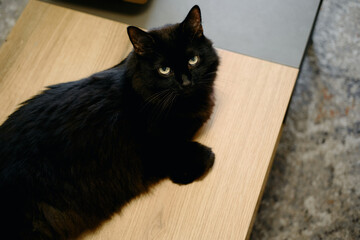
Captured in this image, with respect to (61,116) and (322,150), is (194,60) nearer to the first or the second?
(61,116)

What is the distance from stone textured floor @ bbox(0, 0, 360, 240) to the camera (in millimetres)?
1422

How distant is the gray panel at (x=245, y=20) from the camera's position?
4.33 feet

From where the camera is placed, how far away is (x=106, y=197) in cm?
107

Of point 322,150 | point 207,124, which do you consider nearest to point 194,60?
point 207,124

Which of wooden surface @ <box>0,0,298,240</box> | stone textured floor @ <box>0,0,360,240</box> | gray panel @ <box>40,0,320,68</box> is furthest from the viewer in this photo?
stone textured floor @ <box>0,0,360,240</box>

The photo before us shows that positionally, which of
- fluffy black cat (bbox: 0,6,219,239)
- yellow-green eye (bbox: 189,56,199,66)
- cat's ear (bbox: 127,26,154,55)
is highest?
cat's ear (bbox: 127,26,154,55)

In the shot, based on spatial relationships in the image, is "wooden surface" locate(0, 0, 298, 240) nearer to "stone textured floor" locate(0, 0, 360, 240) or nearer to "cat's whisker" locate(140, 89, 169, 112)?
"cat's whisker" locate(140, 89, 169, 112)

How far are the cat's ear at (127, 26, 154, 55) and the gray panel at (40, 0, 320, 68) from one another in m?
0.46

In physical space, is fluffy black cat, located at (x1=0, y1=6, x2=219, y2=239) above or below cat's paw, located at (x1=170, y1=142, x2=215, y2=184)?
above

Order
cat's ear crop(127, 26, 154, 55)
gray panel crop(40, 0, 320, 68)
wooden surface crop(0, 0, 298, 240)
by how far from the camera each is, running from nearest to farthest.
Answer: cat's ear crop(127, 26, 154, 55) < wooden surface crop(0, 0, 298, 240) < gray panel crop(40, 0, 320, 68)

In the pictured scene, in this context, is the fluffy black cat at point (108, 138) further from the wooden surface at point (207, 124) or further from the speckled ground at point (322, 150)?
the speckled ground at point (322, 150)

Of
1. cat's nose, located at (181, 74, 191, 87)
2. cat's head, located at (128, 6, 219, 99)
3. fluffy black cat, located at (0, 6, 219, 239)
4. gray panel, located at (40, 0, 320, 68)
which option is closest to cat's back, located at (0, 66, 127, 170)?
fluffy black cat, located at (0, 6, 219, 239)

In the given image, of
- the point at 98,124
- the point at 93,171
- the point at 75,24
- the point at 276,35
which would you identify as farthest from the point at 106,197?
the point at 276,35

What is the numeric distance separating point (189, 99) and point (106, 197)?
446 mm
